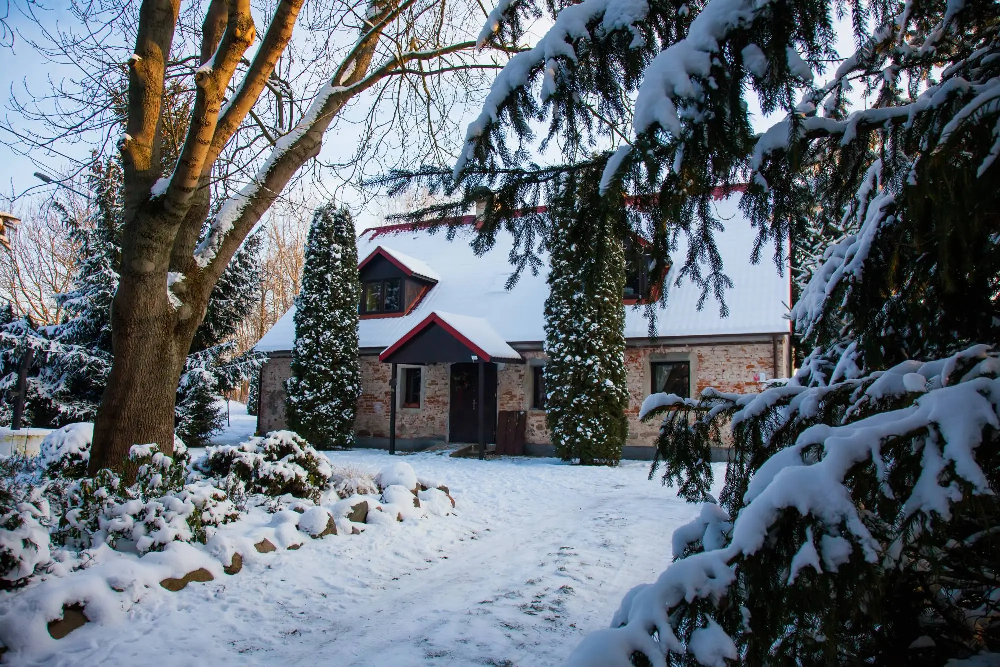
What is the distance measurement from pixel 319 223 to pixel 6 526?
13793 mm

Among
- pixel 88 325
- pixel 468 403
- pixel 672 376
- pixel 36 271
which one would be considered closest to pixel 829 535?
pixel 672 376

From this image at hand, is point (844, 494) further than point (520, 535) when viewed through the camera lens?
No

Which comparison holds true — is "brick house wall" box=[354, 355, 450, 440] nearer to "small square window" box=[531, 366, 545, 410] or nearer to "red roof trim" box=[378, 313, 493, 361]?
"red roof trim" box=[378, 313, 493, 361]

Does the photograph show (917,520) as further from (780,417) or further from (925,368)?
(780,417)

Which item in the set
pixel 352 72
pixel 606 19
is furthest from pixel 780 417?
pixel 352 72

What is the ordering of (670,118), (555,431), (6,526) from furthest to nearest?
(555,431), (6,526), (670,118)

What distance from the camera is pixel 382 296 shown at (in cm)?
1911

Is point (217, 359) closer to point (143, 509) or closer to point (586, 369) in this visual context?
point (586, 369)

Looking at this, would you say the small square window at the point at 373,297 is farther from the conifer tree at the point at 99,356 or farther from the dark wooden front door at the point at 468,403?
the conifer tree at the point at 99,356

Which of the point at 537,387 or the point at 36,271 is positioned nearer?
the point at 537,387

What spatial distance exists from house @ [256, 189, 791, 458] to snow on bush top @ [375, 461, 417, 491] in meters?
5.61

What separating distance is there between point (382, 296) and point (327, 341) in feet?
10.2

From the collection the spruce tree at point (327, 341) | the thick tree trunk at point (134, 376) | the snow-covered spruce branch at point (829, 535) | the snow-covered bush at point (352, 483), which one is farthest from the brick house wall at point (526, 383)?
the snow-covered spruce branch at point (829, 535)

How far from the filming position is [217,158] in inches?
261
